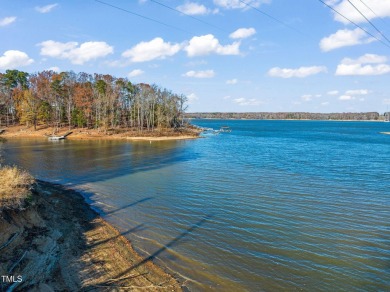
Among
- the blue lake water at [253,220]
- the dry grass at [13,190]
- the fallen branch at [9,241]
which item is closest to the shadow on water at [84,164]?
the blue lake water at [253,220]

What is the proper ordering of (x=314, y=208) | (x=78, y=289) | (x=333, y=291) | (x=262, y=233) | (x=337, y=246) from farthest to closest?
(x=314, y=208)
(x=262, y=233)
(x=337, y=246)
(x=333, y=291)
(x=78, y=289)

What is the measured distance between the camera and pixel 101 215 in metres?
17.0

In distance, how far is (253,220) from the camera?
1628 centimetres

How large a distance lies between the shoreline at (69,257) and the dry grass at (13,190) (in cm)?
38

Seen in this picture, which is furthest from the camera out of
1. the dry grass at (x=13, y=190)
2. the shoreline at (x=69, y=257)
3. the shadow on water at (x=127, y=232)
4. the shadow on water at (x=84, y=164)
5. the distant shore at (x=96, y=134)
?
the distant shore at (x=96, y=134)

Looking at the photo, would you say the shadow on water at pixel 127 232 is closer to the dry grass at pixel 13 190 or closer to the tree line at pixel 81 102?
the dry grass at pixel 13 190

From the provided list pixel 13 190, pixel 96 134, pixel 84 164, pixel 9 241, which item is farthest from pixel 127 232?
pixel 96 134

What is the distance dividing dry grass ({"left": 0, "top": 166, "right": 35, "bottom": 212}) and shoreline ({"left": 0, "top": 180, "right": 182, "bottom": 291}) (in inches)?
15.0

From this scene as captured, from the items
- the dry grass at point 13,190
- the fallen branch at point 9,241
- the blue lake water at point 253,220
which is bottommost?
the blue lake water at point 253,220

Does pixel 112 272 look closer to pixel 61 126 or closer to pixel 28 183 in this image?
pixel 28 183

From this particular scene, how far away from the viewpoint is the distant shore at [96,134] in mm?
70875

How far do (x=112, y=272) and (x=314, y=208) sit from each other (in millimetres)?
13317

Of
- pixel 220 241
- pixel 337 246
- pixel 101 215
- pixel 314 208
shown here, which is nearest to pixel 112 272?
pixel 220 241

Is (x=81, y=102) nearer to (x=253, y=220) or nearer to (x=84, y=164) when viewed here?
(x=84, y=164)
